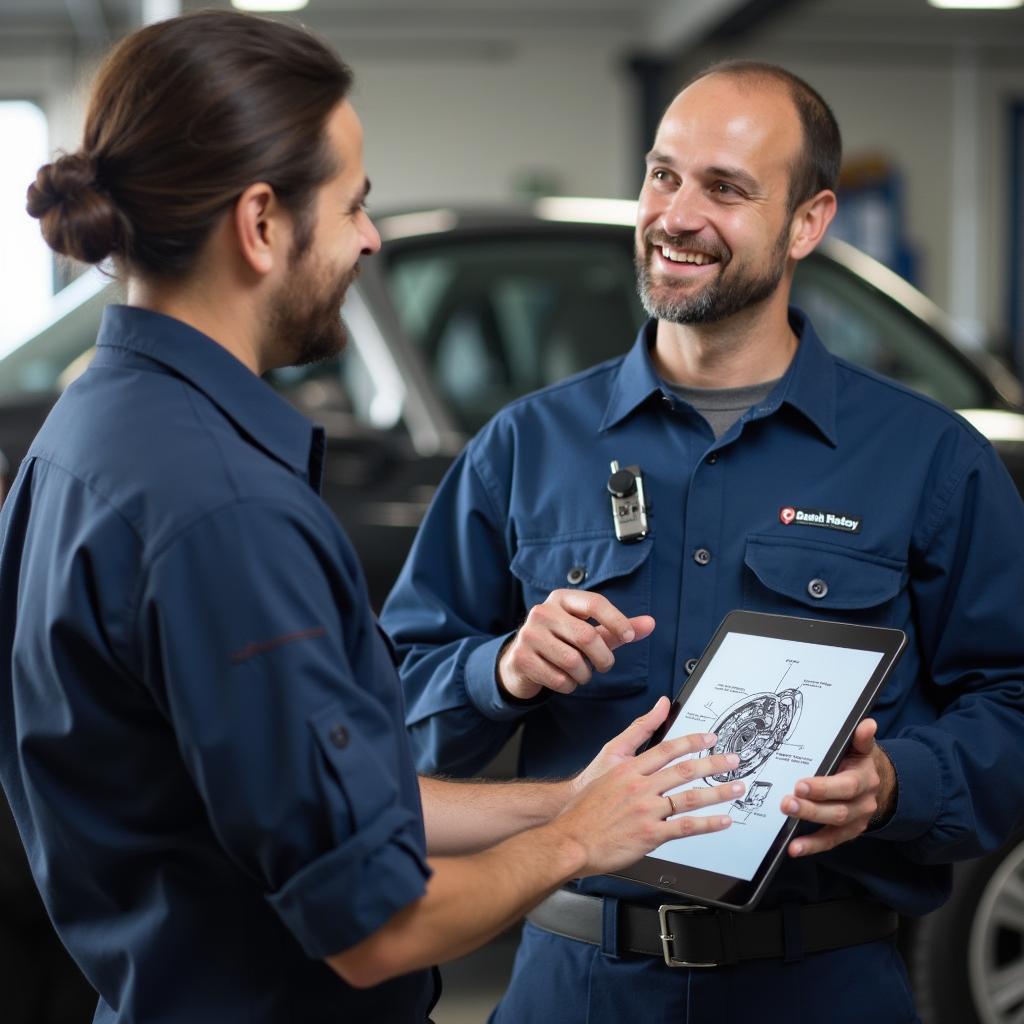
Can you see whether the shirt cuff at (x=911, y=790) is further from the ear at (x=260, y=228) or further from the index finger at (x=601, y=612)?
the ear at (x=260, y=228)

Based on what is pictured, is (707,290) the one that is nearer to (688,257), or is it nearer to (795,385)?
(688,257)

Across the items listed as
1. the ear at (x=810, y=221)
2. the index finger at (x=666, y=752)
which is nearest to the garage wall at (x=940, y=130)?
the ear at (x=810, y=221)

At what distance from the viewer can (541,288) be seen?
388cm

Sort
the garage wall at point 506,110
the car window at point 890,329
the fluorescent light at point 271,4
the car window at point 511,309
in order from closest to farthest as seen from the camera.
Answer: the car window at point 511,309
the car window at point 890,329
the fluorescent light at point 271,4
the garage wall at point 506,110

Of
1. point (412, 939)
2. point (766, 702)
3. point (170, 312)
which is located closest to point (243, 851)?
point (412, 939)

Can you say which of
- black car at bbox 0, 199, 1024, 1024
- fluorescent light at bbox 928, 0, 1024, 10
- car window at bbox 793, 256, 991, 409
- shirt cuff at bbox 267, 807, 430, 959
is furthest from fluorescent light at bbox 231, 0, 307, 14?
shirt cuff at bbox 267, 807, 430, 959

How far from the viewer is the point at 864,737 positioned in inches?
61.2

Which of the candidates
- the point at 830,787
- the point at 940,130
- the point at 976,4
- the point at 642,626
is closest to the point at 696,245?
the point at 642,626

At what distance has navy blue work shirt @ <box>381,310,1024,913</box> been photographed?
1793 mm

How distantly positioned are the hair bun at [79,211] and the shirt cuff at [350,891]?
1.85 ft

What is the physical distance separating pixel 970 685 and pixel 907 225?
1111cm

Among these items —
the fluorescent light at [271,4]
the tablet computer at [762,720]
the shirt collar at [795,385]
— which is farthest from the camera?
the fluorescent light at [271,4]

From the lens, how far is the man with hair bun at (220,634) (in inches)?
46.1

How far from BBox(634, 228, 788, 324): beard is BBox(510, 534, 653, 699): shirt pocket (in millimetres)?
305
